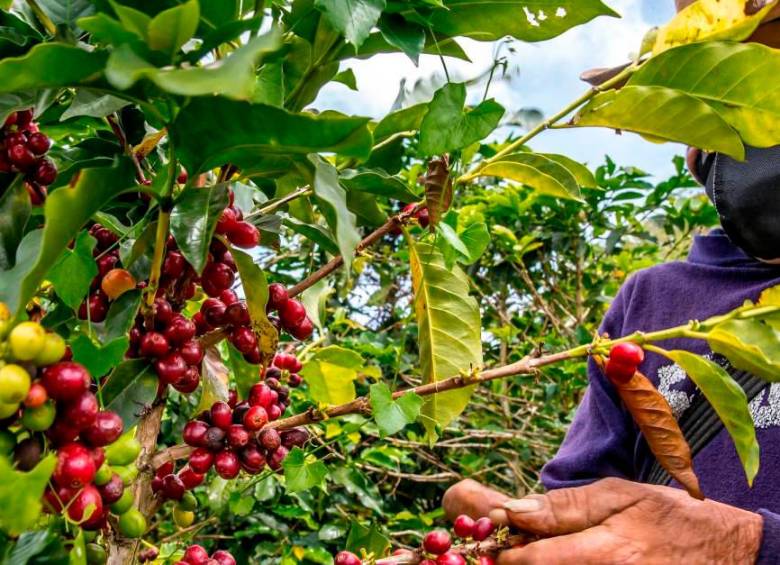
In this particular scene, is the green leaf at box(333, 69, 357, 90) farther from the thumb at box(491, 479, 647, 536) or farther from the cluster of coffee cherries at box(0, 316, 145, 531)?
the thumb at box(491, 479, 647, 536)

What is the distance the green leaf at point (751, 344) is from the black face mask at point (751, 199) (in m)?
0.79

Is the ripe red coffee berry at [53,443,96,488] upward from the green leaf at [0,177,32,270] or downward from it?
downward

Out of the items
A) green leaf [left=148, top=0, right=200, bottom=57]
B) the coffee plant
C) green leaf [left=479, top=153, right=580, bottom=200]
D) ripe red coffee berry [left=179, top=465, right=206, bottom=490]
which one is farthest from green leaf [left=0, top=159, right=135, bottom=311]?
green leaf [left=479, top=153, right=580, bottom=200]

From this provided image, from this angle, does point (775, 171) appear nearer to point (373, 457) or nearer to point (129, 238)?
point (129, 238)

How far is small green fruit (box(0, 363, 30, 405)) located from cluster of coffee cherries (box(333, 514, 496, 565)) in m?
0.43

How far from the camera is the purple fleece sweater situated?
1.30 meters

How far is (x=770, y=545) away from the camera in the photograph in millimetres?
1030

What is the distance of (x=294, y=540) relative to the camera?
2.12m

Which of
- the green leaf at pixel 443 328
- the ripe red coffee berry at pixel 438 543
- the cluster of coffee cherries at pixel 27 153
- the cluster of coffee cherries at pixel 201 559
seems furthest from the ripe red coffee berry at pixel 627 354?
the cluster of coffee cherries at pixel 27 153

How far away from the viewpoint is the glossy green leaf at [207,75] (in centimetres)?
43

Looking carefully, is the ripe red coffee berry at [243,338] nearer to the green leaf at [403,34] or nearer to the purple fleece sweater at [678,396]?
the green leaf at [403,34]

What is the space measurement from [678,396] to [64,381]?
3.95 feet

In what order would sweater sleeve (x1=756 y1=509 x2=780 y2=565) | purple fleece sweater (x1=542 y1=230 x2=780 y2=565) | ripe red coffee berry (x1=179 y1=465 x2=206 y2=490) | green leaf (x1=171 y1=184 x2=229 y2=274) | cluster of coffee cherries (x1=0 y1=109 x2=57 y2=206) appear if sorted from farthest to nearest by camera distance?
purple fleece sweater (x1=542 y1=230 x2=780 y2=565) < sweater sleeve (x1=756 y1=509 x2=780 y2=565) < ripe red coffee berry (x1=179 y1=465 x2=206 y2=490) < cluster of coffee cherries (x1=0 y1=109 x2=57 y2=206) < green leaf (x1=171 y1=184 x2=229 y2=274)

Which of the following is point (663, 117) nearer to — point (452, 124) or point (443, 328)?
point (452, 124)
